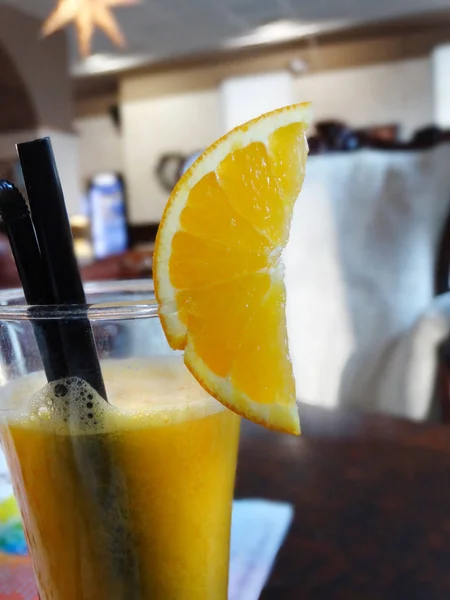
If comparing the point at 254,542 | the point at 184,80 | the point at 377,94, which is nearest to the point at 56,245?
the point at 254,542

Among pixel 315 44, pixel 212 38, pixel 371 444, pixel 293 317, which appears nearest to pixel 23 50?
pixel 212 38

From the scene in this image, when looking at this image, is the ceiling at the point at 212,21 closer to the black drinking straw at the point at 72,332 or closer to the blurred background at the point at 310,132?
the blurred background at the point at 310,132

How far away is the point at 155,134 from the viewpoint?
5.79m

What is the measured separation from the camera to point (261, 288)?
303mm

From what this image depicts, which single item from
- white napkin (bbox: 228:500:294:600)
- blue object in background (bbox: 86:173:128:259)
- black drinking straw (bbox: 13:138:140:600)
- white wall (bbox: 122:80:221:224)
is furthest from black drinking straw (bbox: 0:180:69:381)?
white wall (bbox: 122:80:221:224)

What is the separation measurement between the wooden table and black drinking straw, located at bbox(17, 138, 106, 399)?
0.18 meters

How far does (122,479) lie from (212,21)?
15.5 ft

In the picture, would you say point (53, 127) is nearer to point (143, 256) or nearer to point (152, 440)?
point (143, 256)

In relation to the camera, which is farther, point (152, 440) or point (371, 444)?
point (371, 444)

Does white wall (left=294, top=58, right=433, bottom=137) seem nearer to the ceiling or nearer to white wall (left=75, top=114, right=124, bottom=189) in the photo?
the ceiling

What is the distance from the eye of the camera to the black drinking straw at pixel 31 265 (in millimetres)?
305

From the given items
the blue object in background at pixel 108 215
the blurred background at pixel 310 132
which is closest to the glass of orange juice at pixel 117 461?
the blurred background at pixel 310 132

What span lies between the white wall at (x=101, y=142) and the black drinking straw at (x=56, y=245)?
5846 millimetres

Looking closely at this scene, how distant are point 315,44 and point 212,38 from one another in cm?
83
